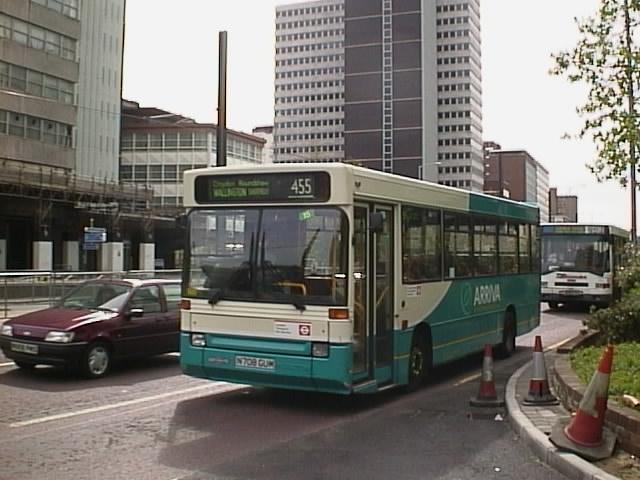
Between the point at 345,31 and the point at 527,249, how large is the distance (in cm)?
12106

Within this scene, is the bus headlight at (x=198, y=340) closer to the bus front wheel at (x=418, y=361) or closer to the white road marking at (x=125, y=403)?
the white road marking at (x=125, y=403)

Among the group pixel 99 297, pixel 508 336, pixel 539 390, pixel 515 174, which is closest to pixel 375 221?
pixel 539 390

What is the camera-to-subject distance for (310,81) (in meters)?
134

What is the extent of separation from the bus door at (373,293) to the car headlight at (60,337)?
4567mm

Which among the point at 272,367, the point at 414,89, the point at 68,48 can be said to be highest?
the point at 414,89

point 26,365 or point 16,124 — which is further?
point 16,124

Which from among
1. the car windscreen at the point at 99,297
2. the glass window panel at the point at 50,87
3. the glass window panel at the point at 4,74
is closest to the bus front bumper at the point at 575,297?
the car windscreen at the point at 99,297

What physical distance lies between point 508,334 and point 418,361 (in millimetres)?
4644

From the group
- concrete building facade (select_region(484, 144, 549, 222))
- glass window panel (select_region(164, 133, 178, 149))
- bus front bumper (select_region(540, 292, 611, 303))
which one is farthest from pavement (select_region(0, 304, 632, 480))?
concrete building facade (select_region(484, 144, 549, 222))

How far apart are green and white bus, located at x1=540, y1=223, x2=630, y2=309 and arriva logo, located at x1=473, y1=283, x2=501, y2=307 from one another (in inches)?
550

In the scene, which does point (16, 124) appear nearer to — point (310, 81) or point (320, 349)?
point (320, 349)

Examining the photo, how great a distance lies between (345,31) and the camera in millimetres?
131875

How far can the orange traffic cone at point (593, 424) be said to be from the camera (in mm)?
6820

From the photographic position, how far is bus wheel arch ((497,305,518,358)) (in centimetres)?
1466
